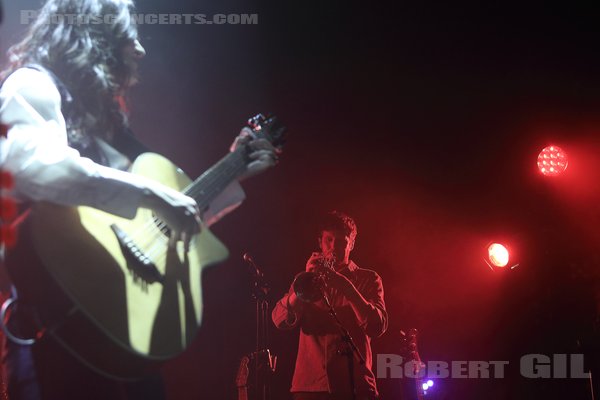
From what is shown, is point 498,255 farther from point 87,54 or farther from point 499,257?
point 87,54

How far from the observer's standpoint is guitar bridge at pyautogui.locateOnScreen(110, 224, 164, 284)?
1.54 meters

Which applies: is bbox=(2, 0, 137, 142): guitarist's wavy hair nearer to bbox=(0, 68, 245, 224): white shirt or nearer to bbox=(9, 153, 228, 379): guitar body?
bbox=(0, 68, 245, 224): white shirt

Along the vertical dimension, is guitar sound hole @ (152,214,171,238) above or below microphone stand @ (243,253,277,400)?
above

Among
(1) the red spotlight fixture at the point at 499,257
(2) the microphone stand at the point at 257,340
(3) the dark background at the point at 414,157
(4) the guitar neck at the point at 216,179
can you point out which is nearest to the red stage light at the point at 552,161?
(3) the dark background at the point at 414,157

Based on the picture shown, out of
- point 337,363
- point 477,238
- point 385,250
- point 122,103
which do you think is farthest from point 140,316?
point 477,238

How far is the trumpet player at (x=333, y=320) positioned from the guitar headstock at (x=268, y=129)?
5.79 feet

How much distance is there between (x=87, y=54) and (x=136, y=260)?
0.68 metres

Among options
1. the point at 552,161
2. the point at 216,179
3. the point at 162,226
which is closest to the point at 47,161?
the point at 162,226

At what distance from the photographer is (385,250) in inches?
217

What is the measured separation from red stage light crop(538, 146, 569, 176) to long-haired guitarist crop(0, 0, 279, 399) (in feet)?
12.6

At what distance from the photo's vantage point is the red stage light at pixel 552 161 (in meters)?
5.05

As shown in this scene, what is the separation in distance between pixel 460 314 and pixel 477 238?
76 cm

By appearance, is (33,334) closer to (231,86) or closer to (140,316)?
(140,316)

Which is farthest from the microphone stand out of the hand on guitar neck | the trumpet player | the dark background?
the hand on guitar neck
